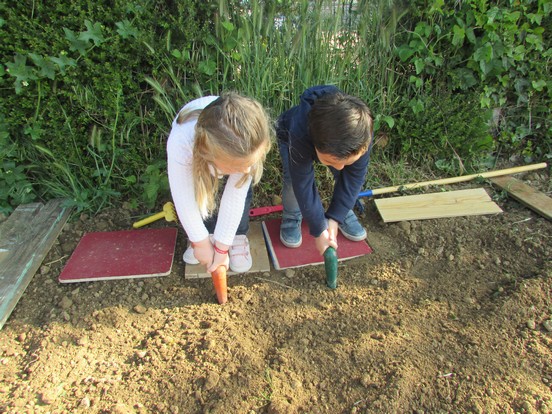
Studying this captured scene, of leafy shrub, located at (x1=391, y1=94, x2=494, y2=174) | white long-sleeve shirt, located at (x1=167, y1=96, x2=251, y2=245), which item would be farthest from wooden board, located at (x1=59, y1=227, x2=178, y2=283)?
leafy shrub, located at (x1=391, y1=94, x2=494, y2=174)

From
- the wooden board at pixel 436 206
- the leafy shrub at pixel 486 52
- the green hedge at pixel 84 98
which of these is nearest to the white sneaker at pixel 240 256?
the green hedge at pixel 84 98

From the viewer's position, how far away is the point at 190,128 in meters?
1.75

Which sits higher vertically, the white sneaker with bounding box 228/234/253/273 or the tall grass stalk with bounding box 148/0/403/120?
the tall grass stalk with bounding box 148/0/403/120

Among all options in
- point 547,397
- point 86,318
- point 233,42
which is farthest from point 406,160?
point 86,318

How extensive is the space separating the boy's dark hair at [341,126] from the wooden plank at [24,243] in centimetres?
172

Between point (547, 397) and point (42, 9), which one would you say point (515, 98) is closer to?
point (547, 397)

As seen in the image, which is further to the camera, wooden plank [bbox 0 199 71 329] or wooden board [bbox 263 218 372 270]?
wooden board [bbox 263 218 372 270]

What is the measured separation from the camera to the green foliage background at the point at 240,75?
7.44 feet

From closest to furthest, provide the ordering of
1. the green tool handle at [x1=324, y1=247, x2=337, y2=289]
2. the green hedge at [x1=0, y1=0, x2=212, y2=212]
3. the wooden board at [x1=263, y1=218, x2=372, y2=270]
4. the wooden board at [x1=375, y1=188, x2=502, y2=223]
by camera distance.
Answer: the green tool handle at [x1=324, y1=247, x2=337, y2=289] → the green hedge at [x1=0, y1=0, x2=212, y2=212] → the wooden board at [x1=263, y1=218, x2=372, y2=270] → the wooden board at [x1=375, y1=188, x2=502, y2=223]

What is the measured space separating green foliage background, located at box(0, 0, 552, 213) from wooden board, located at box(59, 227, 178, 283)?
0.81ft

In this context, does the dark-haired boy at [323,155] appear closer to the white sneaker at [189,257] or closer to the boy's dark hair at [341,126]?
the boy's dark hair at [341,126]

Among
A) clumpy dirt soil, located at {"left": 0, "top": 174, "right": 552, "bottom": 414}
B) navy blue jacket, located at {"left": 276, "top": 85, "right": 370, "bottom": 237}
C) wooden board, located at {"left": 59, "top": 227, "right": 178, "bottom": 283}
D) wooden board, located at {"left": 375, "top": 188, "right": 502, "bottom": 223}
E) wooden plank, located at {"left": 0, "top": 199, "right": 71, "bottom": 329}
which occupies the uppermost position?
navy blue jacket, located at {"left": 276, "top": 85, "right": 370, "bottom": 237}

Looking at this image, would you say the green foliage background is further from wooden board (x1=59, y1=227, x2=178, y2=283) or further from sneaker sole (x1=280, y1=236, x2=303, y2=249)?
sneaker sole (x1=280, y1=236, x2=303, y2=249)

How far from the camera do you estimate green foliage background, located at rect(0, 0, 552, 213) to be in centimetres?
227
